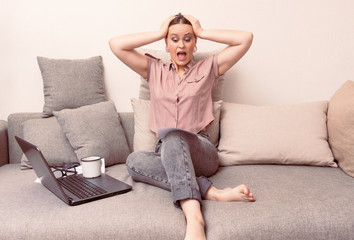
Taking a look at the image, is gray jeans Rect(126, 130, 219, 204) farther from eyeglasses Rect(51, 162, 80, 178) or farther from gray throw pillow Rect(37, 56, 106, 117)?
gray throw pillow Rect(37, 56, 106, 117)

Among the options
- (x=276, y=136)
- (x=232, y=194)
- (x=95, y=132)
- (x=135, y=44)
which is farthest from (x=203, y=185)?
(x=135, y=44)

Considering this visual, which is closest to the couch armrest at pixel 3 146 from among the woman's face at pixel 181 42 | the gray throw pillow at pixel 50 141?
the gray throw pillow at pixel 50 141

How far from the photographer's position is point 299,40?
221 centimetres

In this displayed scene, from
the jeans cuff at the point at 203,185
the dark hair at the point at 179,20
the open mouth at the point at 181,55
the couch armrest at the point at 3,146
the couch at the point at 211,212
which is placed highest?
the dark hair at the point at 179,20

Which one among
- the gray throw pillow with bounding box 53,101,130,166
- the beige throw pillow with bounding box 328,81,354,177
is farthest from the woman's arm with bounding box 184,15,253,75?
the gray throw pillow with bounding box 53,101,130,166

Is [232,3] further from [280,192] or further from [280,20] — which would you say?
[280,192]

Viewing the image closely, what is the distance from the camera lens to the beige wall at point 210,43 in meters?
2.15

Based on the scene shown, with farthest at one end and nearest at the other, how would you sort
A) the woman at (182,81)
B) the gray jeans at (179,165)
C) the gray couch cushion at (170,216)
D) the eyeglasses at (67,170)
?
the eyeglasses at (67,170) → the woman at (182,81) → the gray jeans at (179,165) → the gray couch cushion at (170,216)

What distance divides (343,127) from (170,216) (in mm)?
1027

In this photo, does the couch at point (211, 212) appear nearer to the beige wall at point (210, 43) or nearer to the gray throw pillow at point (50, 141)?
the gray throw pillow at point (50, 141)

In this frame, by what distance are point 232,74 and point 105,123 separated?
2.98ft

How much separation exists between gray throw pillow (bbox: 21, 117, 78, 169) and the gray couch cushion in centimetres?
39

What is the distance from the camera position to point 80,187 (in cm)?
144

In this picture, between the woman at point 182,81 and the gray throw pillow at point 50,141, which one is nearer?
the woman at point 182,81
